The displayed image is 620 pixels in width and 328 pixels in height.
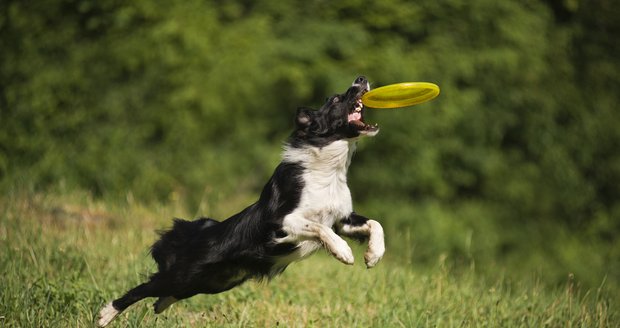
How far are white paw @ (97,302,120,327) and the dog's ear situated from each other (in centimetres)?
174

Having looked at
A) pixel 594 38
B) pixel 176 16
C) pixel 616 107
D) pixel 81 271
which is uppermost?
pixel 176 16

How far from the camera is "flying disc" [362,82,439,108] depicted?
491 cm

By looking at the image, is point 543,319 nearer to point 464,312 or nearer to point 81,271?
point 464,312

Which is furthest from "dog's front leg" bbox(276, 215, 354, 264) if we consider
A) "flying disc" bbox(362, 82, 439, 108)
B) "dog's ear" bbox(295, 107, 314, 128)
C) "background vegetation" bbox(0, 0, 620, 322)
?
"background vegetation" bbox(0, 0, 620, 322)

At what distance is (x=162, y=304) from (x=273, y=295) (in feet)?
3.70

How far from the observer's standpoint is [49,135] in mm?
11477

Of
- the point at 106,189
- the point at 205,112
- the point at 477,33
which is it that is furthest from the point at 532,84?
the point at 106,189

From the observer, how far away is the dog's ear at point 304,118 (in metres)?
5.07

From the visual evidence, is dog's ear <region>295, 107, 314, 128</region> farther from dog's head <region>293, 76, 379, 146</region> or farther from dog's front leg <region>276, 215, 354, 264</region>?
dog's front leg <region>276, 215, 354, 264</region>

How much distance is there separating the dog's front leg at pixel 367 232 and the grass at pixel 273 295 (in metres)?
0.67

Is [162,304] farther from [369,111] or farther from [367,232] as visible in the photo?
[369,111]

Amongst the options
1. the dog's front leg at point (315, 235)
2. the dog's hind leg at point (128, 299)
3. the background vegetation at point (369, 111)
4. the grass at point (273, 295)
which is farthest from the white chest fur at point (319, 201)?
the background vegetation at point (369, 111)

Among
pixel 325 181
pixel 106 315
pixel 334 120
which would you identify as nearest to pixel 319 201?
pixel 325 181

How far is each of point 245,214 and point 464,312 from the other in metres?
1.82
